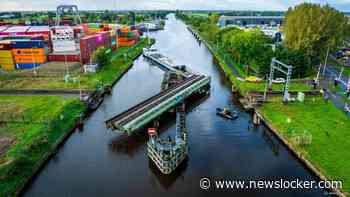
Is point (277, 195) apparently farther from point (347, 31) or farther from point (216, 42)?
point (216, 42)

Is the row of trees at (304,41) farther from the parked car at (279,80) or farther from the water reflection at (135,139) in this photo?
the water reflection at (135,139)

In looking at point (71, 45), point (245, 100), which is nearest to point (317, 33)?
point (245, 100)

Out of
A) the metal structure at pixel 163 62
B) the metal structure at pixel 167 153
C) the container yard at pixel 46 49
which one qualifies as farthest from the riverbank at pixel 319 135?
the container yard at pixel 46 49

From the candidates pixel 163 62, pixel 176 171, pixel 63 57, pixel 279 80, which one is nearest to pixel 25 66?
pixel 63 57

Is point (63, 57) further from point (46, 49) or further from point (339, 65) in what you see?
point (339, 65)

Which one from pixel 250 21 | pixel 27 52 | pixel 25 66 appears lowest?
pixel 25 66

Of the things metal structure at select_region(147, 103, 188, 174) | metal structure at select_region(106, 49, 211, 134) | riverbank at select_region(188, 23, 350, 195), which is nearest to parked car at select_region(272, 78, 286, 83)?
riverbank at select_region(188, 23, 350, 195)
